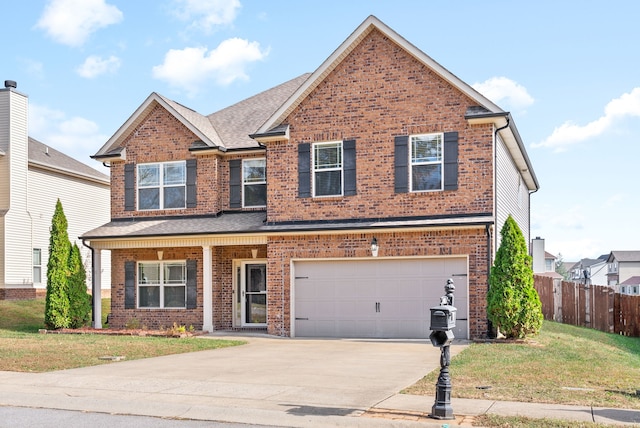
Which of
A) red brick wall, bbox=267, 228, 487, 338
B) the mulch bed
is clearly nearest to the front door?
red brick wall, bbox=267, 228, 487, 338

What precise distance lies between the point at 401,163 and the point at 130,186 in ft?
30.9

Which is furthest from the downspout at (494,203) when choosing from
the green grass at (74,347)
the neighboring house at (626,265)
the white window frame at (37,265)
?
the neighboring house at (626,265)

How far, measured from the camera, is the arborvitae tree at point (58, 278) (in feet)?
72.2

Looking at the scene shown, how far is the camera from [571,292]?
28578 mm

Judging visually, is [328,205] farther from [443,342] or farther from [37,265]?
[37,265]

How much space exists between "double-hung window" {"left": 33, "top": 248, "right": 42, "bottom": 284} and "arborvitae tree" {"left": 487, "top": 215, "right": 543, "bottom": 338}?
21317 mm

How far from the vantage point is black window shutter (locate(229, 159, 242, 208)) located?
22859 millimetres

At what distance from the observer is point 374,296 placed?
64.9 feet

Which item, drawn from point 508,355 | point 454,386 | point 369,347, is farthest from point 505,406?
point 369,347

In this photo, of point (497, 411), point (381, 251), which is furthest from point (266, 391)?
point (381, 251)

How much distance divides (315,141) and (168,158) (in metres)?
5.57

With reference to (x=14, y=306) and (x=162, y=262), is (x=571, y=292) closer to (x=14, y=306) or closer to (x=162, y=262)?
(x=162, y=262)

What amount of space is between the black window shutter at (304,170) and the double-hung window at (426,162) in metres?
2.96

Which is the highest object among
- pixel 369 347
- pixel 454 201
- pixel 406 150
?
pixel 406 150
